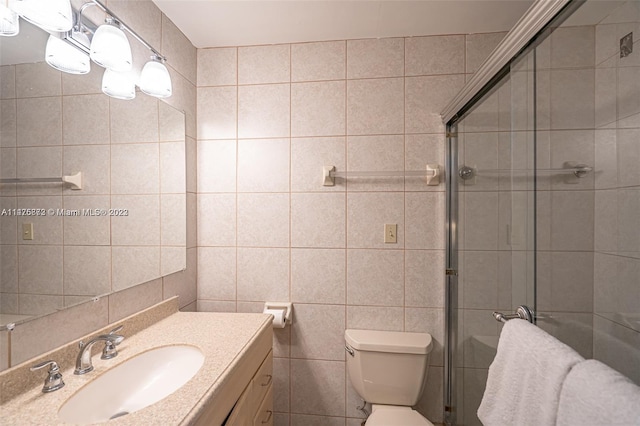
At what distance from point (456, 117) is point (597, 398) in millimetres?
1243

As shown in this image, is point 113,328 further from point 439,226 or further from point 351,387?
point 439,226

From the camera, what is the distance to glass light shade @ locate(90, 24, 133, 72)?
0.94m

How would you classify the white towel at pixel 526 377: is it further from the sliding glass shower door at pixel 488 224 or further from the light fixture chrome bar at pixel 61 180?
the light fixture chrome bar at pixel 61 180

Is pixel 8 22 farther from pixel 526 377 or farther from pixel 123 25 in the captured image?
pixel 526 377

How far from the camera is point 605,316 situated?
684mm

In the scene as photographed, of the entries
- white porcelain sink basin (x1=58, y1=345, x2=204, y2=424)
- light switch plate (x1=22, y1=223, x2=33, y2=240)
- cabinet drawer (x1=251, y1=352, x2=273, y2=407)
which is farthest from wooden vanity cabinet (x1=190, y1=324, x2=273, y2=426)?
light switch plate (x1=22, y1=223, x2=33, y2=240)

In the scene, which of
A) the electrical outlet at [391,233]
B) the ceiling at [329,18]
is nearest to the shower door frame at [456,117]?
the electrical outlet at [391,233]

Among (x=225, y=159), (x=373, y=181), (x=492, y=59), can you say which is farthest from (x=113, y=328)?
(x=492, y=59)

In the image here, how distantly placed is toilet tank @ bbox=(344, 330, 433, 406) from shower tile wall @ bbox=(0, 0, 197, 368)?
3.52 feet

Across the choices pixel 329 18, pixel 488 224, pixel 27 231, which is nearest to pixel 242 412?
pixel 27 231

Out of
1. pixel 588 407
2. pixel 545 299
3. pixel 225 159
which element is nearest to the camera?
pixel 588 407

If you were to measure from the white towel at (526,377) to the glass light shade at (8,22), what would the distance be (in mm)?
1569

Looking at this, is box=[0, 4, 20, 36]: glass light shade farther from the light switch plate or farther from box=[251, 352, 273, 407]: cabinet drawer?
box=[251, 352, 273, 407]: cabinet drawer

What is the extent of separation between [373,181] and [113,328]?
1334 mm
